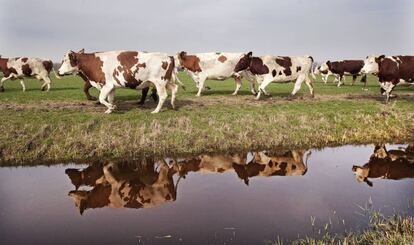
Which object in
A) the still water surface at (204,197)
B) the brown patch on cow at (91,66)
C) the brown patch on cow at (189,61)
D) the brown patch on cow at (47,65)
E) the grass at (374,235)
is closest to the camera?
the grass at (374,235)

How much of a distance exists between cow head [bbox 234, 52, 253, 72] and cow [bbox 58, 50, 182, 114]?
696 centimetres

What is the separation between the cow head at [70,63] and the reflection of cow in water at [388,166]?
11.7 meters

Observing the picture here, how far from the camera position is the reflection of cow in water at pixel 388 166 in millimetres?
10977

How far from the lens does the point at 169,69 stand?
53.6ft

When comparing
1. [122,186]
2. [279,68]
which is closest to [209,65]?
[279,68]

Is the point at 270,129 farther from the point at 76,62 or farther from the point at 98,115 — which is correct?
the point at 76,62

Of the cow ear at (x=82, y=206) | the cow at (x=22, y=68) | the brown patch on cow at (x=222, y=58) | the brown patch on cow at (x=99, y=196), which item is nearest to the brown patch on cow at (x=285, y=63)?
the brown patch on cow at (x=222, y=58)

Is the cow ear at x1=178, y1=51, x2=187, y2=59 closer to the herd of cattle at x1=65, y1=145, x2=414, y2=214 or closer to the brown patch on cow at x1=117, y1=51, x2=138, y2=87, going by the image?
the brown patch on cow at x1=117, y1=51, x2=138, y2=87

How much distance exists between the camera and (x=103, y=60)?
53.4 ft

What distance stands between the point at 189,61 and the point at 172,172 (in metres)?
13.5

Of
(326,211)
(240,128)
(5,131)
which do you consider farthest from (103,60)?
(326,211)

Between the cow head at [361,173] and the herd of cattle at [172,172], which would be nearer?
the herd of cattle at [172,172]

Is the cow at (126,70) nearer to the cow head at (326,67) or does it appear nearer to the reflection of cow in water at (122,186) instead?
the reflection of cow in water at (122,186)

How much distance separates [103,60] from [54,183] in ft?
23.0
